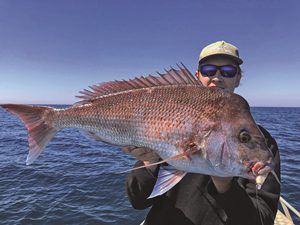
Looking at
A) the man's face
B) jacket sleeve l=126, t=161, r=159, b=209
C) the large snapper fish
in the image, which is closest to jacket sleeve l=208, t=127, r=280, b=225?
the large snapper fish

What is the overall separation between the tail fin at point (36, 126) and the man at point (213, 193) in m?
1.04

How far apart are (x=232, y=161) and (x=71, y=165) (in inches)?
530

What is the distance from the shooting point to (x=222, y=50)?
144 inches

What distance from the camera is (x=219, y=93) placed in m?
2.58

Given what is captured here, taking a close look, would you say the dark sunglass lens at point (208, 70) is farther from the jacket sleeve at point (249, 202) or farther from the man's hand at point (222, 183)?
the man's hand at point (222, 183)

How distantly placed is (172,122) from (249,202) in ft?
3.89

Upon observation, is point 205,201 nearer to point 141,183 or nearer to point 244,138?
point 141,183

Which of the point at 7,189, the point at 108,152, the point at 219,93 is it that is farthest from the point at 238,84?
the point at 108,152

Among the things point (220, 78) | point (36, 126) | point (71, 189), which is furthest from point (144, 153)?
point (71, 189)

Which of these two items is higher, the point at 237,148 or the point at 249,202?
the point at 237,148

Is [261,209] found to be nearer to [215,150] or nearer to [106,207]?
[215,150]

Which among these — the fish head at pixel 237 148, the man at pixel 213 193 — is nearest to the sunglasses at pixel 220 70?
the man at pixel 213 193

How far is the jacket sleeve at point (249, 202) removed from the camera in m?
2.76

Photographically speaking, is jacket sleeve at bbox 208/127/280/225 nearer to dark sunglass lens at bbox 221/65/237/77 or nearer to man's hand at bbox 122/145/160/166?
man's hand at bbox 122/145/160/166
